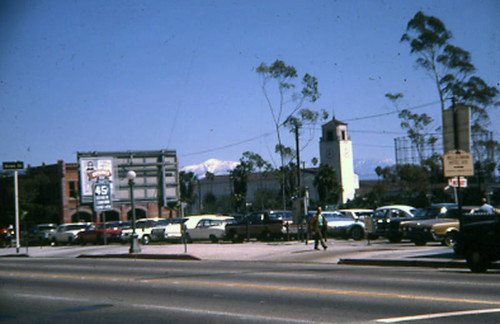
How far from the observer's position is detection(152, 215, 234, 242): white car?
34.5 m

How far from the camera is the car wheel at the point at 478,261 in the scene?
14.5 meters

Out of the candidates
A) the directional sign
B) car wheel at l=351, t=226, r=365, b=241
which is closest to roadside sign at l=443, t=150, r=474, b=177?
car wheel at l=351, t=226, r=365, b=241

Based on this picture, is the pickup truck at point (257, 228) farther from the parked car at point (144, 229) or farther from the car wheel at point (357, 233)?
the parked car at point (144, 229)

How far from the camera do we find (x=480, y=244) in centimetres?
1432

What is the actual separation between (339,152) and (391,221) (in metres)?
102

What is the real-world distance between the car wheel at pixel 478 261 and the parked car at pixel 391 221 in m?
11.0

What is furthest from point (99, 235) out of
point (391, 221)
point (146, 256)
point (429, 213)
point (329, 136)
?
point (329, 136)

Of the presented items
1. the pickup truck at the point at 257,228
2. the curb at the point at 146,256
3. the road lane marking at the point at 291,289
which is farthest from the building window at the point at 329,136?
the road lane marking at the point at 291,289

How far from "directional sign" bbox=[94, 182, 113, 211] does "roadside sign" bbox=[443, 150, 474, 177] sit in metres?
20.6

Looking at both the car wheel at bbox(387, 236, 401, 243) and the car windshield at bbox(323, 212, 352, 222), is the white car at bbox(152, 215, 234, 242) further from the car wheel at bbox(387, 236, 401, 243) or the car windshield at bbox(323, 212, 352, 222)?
the car wheel at bbox(387, 236, 401, 243)

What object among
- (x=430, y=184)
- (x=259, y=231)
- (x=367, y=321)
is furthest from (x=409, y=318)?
(x=430, y=184)

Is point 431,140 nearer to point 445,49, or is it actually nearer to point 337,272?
point 445,49

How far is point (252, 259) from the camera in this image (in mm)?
22266

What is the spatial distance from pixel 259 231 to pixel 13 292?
19112 millimetres
